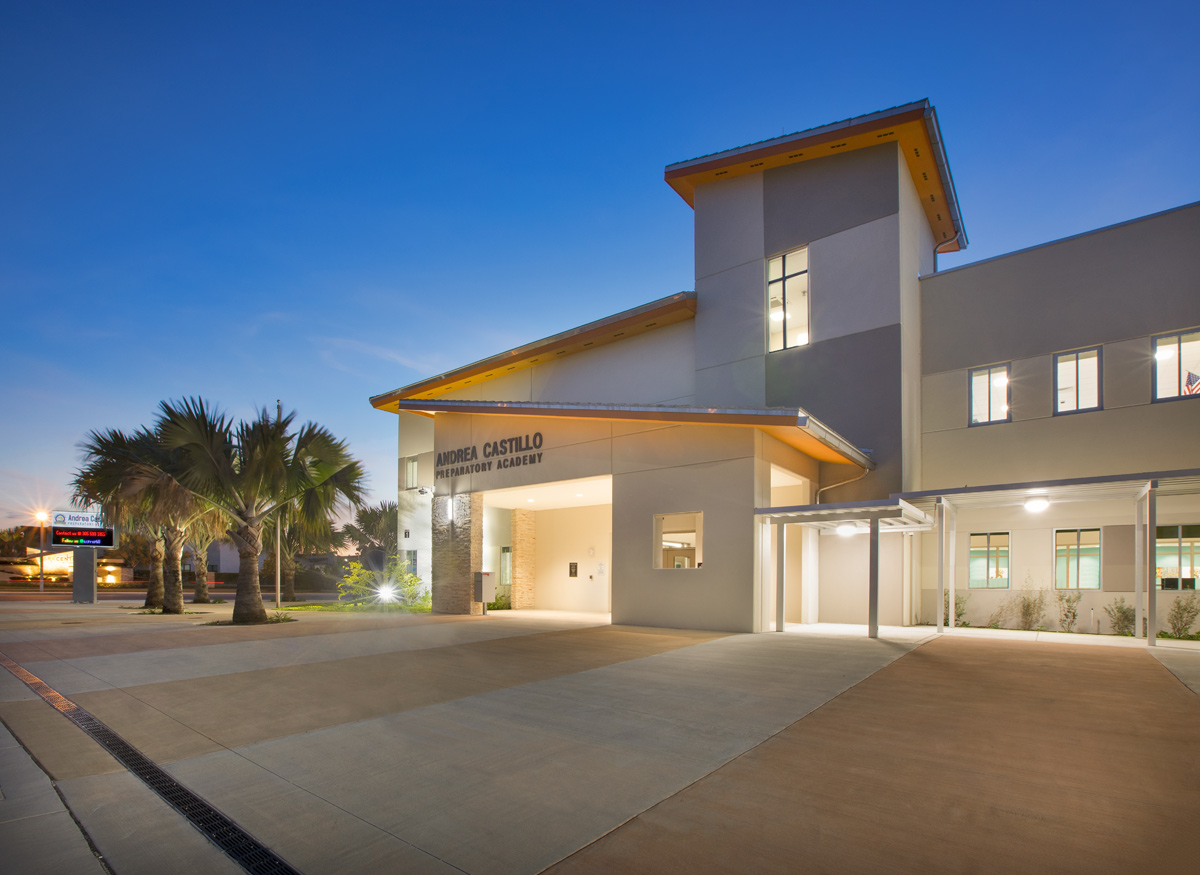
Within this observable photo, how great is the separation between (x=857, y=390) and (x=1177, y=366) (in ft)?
21.7

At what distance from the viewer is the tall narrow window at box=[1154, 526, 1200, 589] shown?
1459 centimetres

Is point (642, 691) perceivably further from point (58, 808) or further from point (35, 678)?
point (35, 678)

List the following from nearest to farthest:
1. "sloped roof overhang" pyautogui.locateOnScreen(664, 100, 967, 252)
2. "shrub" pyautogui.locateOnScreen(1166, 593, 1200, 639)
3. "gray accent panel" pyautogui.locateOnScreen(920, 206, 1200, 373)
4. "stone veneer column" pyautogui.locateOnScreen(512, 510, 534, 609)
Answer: "shrub" pyautogui.locateOnScreen(1166, 593, 1200, 639) < "gray accent panel" pyautogui.locateOnScreen(920, 206, 1200, 373) < "sloped roof overhang" pyautogui.locateOnScreen(664, 100, 967, 252) < "stone veneer column" pyautogui.locateOnScreen(512, 510, 534, 609)

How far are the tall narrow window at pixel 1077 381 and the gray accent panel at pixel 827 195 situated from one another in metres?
5.56

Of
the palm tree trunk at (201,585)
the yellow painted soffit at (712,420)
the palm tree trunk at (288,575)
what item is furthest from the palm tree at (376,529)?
the yellow painted soffit at (712,420)

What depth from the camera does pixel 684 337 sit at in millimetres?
20688

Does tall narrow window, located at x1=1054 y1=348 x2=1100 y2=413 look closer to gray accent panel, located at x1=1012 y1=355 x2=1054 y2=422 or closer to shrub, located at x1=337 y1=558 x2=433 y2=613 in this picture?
gray accent panel, located at x1=1012 y1=355 x2=1054 y2=422

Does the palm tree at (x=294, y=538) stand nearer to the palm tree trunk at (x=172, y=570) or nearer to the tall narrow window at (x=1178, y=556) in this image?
the palm tree trunk at (x=172, y=570)

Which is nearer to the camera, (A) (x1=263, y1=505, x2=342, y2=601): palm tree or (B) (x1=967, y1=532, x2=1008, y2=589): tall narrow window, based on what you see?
(B) (x1=967, y1=532, x2=1008, y2=589): tall narrow window

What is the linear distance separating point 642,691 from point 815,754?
275 centimetres

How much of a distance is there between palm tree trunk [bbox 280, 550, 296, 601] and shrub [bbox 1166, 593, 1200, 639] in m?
36.0

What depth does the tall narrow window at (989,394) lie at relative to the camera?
55.7ft

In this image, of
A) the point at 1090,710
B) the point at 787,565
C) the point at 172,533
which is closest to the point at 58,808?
the point at 1090,710

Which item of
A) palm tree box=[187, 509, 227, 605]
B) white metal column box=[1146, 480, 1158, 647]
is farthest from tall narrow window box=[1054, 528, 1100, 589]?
palm tree box=[187, 509, 227, 605]
